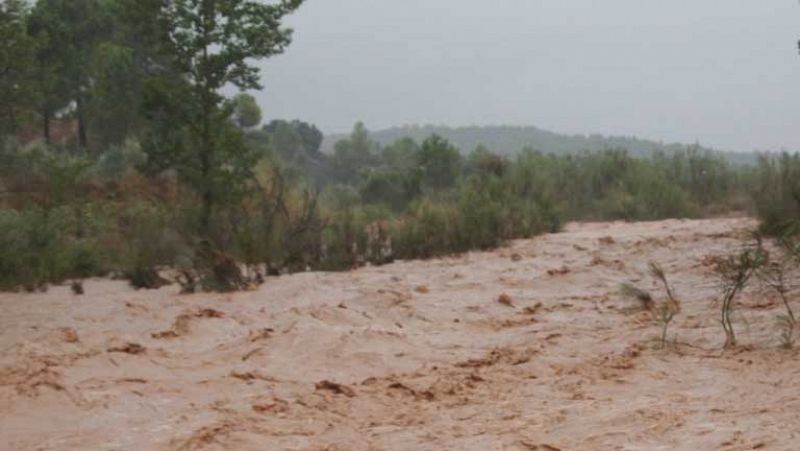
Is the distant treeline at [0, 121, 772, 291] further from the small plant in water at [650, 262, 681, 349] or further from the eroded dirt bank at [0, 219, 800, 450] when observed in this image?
the small plant in water at [650, 262, 681, 349]

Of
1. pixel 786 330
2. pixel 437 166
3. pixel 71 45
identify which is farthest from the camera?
pixel 71 45

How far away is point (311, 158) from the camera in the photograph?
4597 cm

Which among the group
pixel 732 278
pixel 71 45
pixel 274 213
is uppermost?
pixel 71 45

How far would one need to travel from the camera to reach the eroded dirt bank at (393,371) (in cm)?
463

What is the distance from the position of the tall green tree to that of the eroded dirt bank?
293 cm

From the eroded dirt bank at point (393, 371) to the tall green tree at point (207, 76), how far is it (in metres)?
2.93

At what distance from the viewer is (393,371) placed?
6.34 m

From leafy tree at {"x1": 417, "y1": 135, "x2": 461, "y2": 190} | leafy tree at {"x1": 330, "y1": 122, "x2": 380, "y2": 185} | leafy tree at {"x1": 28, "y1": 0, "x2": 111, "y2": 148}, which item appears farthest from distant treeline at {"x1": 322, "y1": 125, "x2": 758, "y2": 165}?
leafy tree at {"x1": 417, "y1": 135, "x2": 461, "y2": 190}

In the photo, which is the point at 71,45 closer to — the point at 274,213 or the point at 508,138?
the point at 274,213

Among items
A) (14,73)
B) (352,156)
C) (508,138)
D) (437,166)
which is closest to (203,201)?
(14,73)

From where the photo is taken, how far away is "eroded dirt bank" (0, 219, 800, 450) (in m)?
4.63

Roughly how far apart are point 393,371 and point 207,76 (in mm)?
7889

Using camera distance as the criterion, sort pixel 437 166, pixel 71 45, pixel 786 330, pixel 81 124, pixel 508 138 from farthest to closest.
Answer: pixel 508 138 → pixel 81 124 → pixel 71 45 → pixel 437 166 → pixel 786 330

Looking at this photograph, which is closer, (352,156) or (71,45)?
(71,45)
